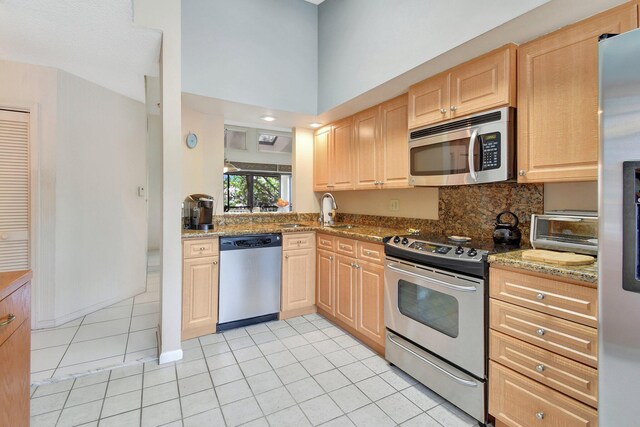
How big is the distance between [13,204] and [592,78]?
4310mm

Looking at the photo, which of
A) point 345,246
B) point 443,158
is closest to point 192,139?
point 345,246

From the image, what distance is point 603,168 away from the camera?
3.51 feet

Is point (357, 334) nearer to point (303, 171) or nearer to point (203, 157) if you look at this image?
point (303, 171)

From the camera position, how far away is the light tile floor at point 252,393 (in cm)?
172

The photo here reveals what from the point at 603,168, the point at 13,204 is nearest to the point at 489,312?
the point at 603,168

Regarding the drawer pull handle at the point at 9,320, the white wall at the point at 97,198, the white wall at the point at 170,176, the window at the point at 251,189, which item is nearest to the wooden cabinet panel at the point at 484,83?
the white wall at the point at 170,176

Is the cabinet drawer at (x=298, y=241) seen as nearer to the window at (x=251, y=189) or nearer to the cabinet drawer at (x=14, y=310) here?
the cabinet drawer at (x=14, y=310)

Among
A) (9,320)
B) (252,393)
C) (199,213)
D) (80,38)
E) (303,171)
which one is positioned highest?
(80,38)

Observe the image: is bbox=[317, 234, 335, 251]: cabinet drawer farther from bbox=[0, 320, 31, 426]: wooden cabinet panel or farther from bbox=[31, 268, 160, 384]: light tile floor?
Result: bbox=[0, 320, 31, 426]: wooden cabinet panel

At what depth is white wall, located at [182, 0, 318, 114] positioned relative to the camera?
2.69 meters

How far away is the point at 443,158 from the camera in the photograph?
2207mm

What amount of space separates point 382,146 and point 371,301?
55.1 inches

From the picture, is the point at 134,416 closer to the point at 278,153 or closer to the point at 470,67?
the point at 470,67

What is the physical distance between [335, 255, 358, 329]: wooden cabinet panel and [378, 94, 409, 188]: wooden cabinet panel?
0.81m
